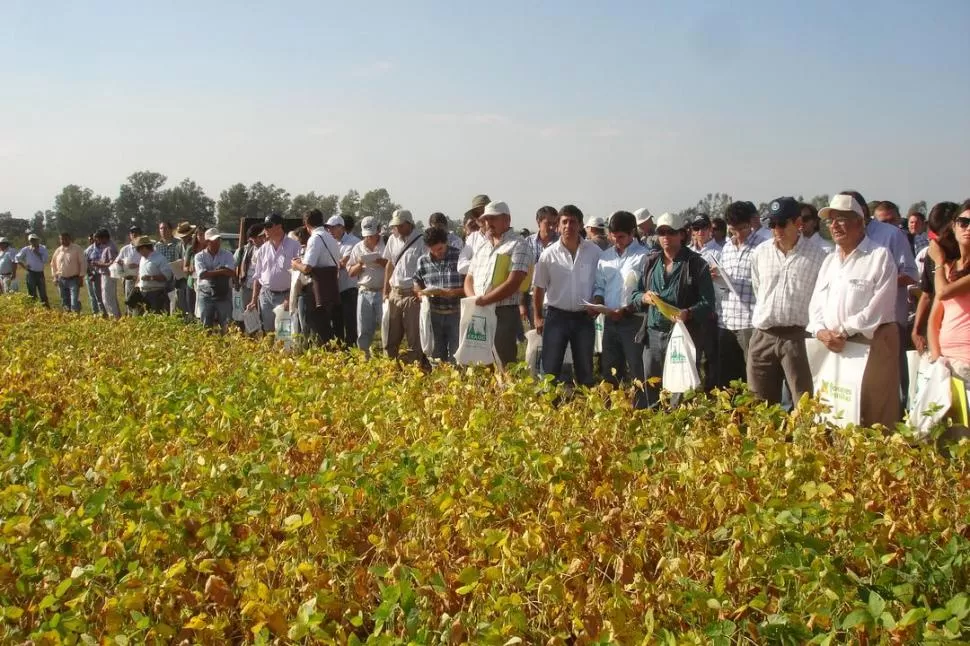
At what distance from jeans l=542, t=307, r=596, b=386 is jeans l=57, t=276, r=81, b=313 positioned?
13465 millimetres

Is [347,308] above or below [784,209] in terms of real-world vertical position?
below

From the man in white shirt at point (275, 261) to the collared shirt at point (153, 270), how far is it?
3430mm

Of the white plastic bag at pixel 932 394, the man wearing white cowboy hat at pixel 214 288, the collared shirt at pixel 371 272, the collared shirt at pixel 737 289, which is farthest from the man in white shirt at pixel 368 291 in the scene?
the white plastic bag at pixel 932 394

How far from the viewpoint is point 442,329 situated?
27.6 ft

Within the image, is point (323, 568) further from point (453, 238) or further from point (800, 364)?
point (453, 238)

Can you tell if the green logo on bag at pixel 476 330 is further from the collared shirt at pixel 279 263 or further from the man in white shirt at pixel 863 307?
the collared shirt at pixel 279 263

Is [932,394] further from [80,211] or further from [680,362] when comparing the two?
[80,211]

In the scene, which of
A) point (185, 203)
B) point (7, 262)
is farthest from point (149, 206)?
point (7, 262)

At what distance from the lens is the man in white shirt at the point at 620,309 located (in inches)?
299

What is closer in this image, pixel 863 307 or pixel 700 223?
pixel 863 307

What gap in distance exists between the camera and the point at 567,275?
7477 millimetres

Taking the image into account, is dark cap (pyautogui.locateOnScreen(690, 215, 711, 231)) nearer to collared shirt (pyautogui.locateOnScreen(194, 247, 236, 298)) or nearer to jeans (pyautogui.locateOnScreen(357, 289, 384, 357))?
jeans (pyautogui.locateOnScreen(357, 289, 384, 357))

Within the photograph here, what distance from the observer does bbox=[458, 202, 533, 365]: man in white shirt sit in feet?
24.1

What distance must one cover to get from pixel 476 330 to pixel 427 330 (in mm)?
1149
